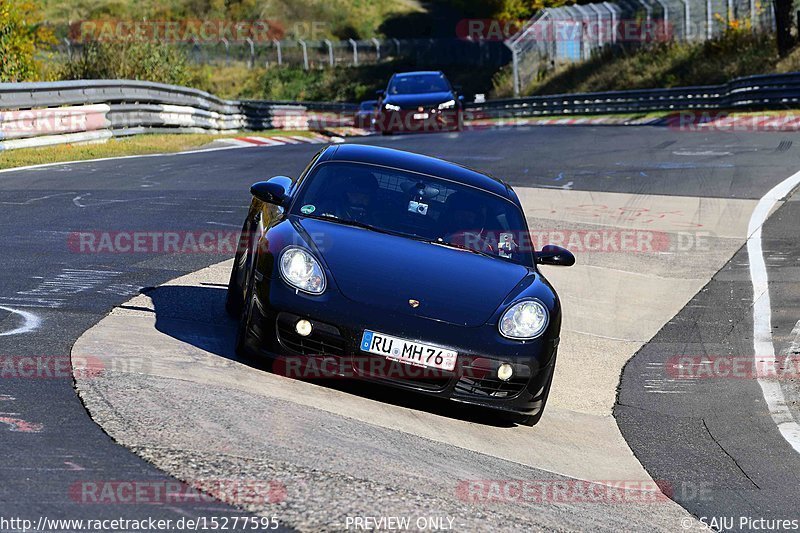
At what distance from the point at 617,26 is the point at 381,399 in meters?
38.8

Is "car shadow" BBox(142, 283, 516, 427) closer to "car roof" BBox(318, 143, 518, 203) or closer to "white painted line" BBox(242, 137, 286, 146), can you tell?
"car roof" BBox(318, 143, 518, 203)

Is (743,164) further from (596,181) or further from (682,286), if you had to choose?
(682,286)

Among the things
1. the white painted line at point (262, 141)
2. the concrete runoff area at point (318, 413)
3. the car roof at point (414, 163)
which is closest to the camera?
the concrete runoff area at point (318, 413)

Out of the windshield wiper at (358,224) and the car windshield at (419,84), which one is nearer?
the windshield wiper at (358,224)

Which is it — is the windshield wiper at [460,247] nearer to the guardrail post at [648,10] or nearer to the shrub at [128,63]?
the shrub at [128,63]

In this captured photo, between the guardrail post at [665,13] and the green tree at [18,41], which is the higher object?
the guardrail post at [665,13]

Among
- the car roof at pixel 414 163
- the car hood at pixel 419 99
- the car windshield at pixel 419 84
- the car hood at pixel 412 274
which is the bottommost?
the car hood at pixel 412 274

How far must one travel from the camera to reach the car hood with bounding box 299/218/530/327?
257 inches

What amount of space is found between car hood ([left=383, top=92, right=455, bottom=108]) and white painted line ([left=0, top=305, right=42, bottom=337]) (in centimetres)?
2113

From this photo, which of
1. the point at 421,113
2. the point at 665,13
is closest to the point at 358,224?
the point at 421,113

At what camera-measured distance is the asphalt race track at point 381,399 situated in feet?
15.4

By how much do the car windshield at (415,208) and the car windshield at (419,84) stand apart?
21219 millimetres

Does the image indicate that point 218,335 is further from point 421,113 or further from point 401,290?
point 421,113

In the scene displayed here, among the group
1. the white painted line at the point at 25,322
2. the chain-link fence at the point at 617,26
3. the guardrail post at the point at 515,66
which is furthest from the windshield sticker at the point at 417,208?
the guardrail post at the point at 515,66
